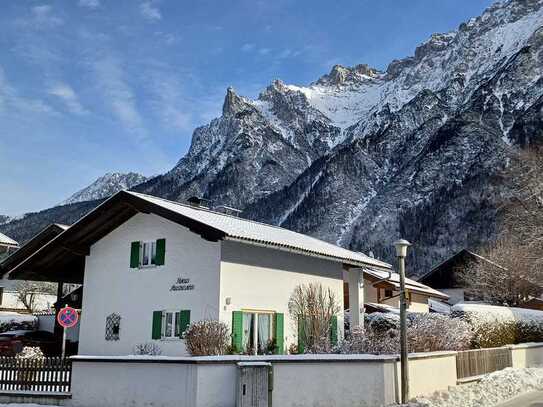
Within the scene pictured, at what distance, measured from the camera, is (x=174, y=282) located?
20.5 metres

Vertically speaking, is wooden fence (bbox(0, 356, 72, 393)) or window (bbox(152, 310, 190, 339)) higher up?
window (bbox(152, 310, 190, 339))

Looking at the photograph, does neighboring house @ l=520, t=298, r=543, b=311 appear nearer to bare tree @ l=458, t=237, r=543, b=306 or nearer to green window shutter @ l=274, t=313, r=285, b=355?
bare tree @ l=458, t=237, r=543, b=306

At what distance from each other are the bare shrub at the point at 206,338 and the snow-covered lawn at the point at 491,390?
5.61m

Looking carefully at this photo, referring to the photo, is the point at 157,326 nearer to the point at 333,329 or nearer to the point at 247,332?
the point at 247,332

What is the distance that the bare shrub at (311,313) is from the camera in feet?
74.4

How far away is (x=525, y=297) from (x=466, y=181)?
91625mm

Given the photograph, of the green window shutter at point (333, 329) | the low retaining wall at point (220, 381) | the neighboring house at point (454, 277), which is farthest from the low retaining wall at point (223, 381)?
the neighboring house at point (454, 277)

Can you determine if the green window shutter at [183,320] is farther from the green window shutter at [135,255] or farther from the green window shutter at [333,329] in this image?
the green window shutter at [333,329]

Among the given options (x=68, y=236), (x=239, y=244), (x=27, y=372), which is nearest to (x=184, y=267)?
(x=239, y=244)

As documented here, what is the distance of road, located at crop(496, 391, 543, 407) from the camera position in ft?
48.7

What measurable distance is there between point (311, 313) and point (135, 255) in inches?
260

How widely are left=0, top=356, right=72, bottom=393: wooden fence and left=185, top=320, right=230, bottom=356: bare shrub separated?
134 inches

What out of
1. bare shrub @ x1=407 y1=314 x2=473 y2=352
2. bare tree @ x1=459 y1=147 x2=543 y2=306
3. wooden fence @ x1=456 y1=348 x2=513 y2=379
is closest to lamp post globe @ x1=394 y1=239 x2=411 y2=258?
bare shrub @ x1=407 y1=314 x2=473 y2=352

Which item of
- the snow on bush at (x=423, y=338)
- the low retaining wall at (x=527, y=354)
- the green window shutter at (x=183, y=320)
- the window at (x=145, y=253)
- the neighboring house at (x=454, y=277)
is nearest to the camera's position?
the snow on bush at (x=423, y=338)
